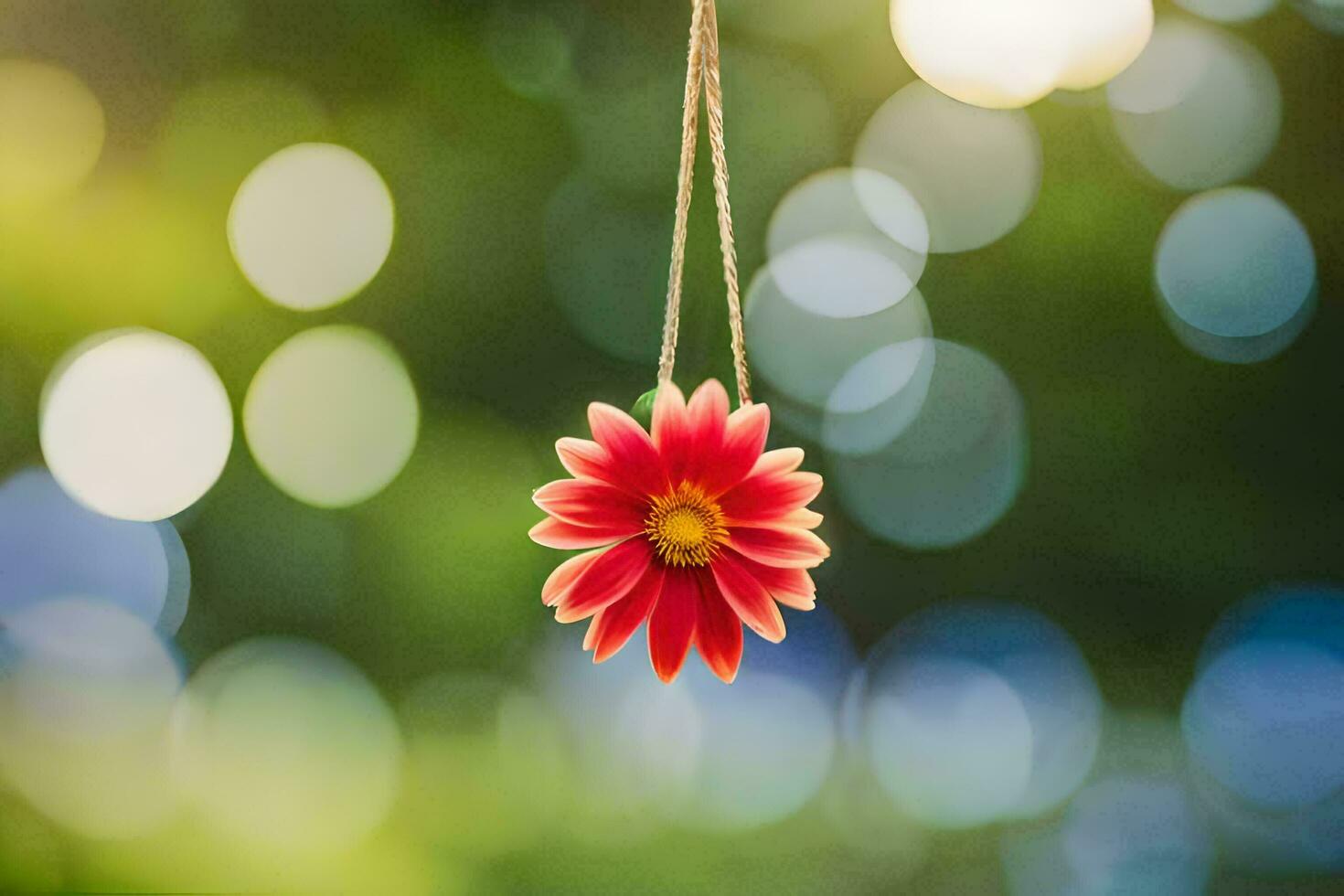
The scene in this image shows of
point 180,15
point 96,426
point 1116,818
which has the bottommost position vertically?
point 1116,818

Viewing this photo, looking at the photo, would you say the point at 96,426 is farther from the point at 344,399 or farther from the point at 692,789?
the point at 692,789

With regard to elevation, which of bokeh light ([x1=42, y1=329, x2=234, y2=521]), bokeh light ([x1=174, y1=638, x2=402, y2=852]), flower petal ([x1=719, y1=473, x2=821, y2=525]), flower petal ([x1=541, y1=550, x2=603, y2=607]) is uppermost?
bokeh light ([x1=42, y1=329, x2=234, y2=521])

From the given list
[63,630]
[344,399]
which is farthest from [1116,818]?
[63,630]

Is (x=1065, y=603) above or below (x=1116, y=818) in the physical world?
above

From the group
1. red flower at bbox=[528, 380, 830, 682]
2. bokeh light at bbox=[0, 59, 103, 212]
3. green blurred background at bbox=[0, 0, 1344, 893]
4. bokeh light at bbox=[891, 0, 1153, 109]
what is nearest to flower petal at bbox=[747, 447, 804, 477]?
red flower at bbox=[528, 380, 830, 682]

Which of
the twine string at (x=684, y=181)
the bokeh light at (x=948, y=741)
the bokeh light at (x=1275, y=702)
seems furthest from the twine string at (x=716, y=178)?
the bokeh light at (x=1275, y=702)

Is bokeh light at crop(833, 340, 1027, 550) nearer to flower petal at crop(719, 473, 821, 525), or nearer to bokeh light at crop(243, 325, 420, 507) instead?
bokeh light at crop(243, 325, 420, 507)
